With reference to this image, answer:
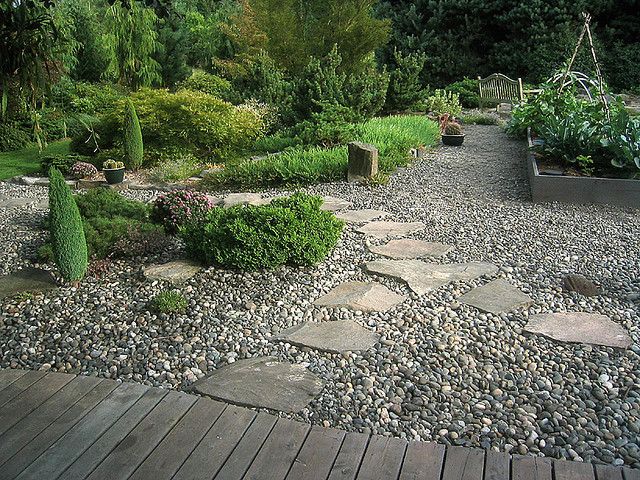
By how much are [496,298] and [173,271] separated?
2.09 m

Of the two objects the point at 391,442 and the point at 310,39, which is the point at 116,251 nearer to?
the point at 391,442

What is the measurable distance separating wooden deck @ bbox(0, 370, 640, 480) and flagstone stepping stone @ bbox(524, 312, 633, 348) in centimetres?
111

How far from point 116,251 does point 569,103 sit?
642cm

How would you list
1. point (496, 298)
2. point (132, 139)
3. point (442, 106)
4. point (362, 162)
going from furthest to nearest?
point (442, 106)
point (132, 139)
point (362, 162)
point (496, 298)

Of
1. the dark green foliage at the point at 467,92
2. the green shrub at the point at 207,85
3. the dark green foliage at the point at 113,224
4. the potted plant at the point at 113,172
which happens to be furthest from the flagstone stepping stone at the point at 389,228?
the dark green foliage at the point at 467,92

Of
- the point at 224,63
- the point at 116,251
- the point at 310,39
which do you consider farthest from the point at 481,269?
the point at 224,63

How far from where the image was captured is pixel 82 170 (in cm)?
775

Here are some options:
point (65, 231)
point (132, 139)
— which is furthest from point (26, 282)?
point (132, 139)

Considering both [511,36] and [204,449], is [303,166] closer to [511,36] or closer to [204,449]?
[204,449]

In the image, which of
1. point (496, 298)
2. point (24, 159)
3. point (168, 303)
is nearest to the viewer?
point (168, 303)

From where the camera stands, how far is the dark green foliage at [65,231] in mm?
3658

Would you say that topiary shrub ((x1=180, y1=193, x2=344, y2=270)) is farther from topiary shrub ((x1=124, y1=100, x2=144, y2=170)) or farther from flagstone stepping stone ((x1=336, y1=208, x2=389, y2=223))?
topiary shrub ((x1=124, y1=100, x2=144, y2=170))

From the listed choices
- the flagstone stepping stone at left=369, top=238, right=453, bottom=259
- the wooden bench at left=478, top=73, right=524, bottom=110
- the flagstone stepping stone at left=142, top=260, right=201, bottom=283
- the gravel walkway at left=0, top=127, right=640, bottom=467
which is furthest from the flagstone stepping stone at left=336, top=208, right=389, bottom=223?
the wooden bench at left=478, top=73, right=524, bottom=110

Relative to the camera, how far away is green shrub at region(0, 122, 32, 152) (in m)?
10.4
